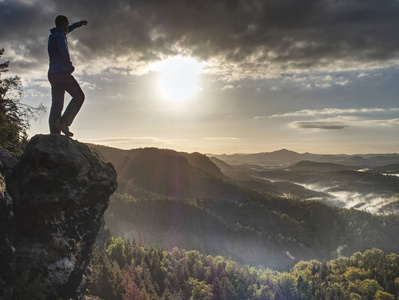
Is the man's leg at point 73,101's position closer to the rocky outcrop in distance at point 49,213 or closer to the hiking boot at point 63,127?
the hiking boot at point 63,127

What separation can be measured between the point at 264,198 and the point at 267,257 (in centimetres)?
7028

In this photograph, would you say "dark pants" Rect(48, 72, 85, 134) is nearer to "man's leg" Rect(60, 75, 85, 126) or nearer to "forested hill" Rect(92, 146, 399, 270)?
"man's leg" Rect(60, 75, 85, 126)

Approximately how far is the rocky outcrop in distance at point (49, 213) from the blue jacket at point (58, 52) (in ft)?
8.78

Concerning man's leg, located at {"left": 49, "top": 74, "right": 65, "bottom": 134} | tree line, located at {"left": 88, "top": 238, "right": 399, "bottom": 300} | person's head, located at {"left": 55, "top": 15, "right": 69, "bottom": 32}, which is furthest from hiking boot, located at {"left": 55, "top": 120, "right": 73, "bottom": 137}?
tree line, located at {"left": 88, "top": 238, "right": 399, "bottom": 300}

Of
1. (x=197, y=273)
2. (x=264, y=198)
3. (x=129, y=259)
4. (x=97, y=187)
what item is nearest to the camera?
(x=97, y=187)

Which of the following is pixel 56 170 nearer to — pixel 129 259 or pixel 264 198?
pixel 129 259

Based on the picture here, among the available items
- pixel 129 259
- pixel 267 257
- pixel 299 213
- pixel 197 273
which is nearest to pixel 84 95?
pixel 129 259

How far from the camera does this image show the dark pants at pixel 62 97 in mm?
9867

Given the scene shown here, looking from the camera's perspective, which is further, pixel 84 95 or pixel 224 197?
pixel 224 197

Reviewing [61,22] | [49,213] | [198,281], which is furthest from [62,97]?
[198,281]

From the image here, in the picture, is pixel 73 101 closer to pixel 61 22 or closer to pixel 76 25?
pixel 61 22

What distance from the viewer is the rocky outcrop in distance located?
788cm

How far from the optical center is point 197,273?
40.8 meters

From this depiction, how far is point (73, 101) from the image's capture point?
10469 millimetres
